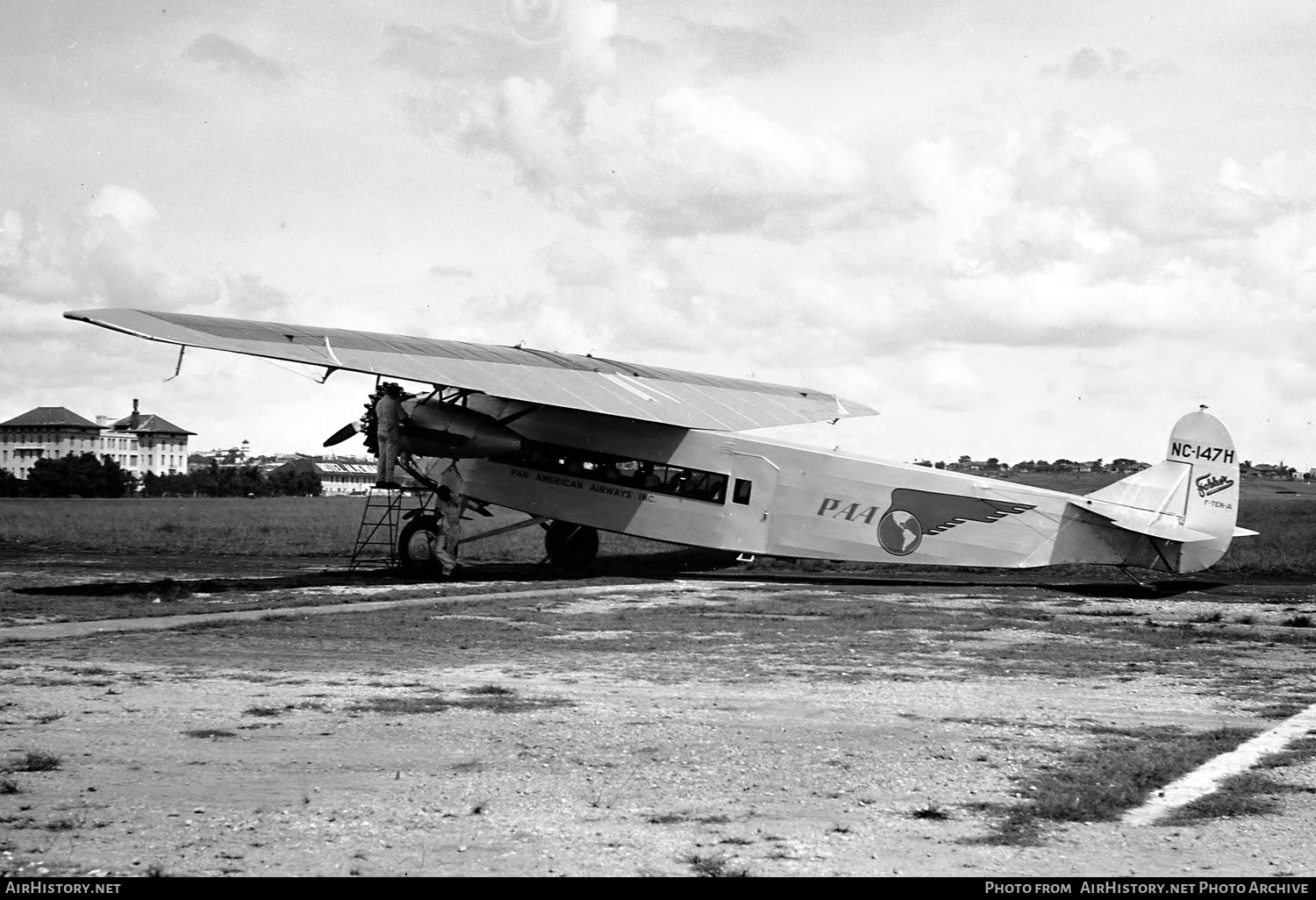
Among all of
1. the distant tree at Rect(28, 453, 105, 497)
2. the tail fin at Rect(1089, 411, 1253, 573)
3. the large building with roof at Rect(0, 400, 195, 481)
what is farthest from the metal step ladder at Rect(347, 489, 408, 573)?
the large building with roof at Rect(0, 400, 195, 481)

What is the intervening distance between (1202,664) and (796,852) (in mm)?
8925

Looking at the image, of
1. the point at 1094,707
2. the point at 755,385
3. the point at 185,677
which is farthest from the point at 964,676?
the point at 755,385

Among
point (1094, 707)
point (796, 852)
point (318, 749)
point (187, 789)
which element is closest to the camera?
point (796, 852)

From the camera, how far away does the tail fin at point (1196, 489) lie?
22422 mm

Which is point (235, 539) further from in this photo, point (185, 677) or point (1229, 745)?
point (1229, 745)

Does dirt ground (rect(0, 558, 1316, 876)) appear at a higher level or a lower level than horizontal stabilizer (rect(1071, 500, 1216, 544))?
lower

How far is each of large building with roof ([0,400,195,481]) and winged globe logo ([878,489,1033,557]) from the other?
132067 mm

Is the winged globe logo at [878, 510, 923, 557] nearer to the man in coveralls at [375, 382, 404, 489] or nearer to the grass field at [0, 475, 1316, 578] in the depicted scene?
the grass field at [0, 475, 1316, 578]

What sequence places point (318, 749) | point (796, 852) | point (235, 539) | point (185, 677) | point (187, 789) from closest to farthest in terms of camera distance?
point (796, 852) < point (187, 789) < point (318, 749) < point (185, 677) < point (235, 539)

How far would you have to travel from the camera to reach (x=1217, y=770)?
8344 mm

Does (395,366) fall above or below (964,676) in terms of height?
above

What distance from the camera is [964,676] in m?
12.6

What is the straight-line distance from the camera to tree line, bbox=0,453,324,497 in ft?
267

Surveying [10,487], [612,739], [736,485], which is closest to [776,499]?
[736,485]
